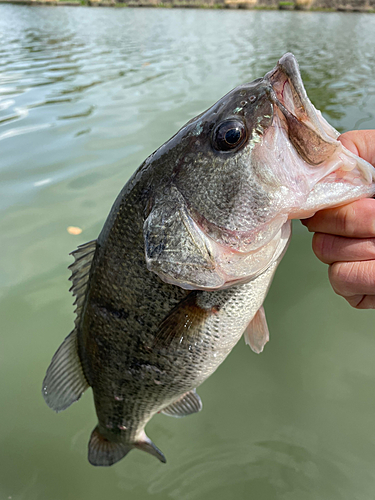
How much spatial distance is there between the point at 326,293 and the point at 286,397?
3.04ft

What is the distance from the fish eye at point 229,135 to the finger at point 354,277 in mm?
593

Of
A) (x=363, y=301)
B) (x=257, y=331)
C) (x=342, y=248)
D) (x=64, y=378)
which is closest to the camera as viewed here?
(x=342, y=248)

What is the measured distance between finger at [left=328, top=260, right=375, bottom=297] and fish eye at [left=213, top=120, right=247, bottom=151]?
0.59m

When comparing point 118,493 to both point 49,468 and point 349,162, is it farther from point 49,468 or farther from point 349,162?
point 349,162

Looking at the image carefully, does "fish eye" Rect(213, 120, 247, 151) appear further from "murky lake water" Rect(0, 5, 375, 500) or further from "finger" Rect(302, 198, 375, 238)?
"murky lake water" Rect(0, 5, 375, 500)

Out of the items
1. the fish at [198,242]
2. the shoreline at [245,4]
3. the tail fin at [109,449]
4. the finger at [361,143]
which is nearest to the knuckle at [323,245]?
the fish at [198,242]

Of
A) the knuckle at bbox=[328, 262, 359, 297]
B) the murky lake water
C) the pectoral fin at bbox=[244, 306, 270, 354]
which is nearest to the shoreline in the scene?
the murky lake water

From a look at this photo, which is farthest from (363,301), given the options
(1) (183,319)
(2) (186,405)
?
(2) (186,405)

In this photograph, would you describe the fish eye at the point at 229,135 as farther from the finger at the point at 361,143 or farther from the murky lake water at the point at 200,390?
the murky lake water at the point at 200,390

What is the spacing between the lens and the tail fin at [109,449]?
186 centimetres

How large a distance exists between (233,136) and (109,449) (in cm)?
167

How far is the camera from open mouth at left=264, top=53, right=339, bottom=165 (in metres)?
1.03

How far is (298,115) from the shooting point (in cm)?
105

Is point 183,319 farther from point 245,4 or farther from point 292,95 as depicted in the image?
point 245,4
